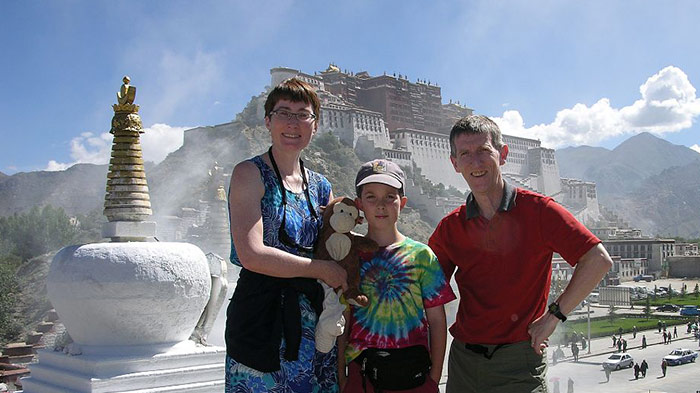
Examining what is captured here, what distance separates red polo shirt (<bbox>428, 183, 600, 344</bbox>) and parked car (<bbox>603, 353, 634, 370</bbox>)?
68.6 ft

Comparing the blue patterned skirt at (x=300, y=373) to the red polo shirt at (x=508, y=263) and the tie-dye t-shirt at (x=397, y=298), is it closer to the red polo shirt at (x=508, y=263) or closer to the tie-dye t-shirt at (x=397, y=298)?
the tie-dye t-shirt at (x=397, y=298)

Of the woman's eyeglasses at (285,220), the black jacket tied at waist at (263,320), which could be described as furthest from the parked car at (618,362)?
the black jacket tied at waist at (263,320)

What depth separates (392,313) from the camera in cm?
338

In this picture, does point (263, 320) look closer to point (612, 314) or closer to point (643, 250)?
point (612, 314)

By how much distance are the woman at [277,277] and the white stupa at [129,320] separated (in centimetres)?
265

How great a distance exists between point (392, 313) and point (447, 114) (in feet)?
275

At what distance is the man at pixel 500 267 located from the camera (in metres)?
3.40

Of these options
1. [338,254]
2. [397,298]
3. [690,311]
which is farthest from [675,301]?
[338,254]

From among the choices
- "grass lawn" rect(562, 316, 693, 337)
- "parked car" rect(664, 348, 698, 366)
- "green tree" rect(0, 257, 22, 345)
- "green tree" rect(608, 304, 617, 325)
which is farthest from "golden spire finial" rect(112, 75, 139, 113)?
"green tree" rect(608, 304, 617, 325)

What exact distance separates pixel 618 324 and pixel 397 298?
A: 3593 centimetres

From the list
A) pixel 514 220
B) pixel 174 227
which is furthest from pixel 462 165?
pixel 174 227

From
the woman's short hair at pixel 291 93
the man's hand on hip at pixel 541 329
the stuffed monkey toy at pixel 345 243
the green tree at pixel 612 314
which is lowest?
the green tree at pixel 612 314

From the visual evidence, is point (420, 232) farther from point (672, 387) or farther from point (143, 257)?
point (143, 257)

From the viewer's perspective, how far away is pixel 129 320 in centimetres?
582
